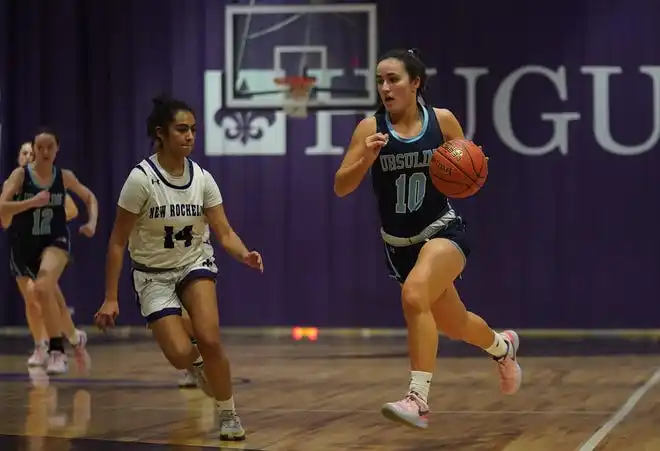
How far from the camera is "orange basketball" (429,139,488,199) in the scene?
473cm

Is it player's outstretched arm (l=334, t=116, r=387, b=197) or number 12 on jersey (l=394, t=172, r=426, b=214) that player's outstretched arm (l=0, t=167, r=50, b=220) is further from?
number 12 on jersey (l=394, t=172, r=426, b=214)

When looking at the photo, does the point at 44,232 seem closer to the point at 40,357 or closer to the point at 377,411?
the point at 40,357

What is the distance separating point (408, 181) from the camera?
4.90 m

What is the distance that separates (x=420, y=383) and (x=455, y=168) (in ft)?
2.78

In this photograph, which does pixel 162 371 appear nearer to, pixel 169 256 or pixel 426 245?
pixel 169 256

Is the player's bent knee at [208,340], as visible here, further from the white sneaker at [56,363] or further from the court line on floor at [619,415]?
the white sneaker at [56,363]

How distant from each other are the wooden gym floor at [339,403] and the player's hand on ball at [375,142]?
1169 mm

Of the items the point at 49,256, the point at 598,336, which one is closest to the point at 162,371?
the point at 49,256

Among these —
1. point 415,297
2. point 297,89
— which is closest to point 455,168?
point 415,297

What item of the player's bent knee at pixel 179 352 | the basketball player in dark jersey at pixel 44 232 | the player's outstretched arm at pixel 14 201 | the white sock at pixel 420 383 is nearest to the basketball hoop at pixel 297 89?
the basketball player in dark jersey at pixel 44 232

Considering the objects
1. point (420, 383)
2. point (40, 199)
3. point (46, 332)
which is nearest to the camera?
point (420, 383)

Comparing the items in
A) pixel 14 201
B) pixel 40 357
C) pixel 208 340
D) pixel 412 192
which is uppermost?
pixel 412 192

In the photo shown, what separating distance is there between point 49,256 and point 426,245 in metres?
3.90

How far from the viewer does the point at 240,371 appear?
8.20 m
